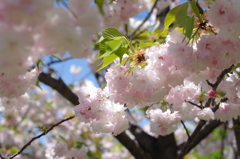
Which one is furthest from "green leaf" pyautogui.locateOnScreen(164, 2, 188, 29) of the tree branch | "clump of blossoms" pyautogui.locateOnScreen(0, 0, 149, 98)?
the tree branch

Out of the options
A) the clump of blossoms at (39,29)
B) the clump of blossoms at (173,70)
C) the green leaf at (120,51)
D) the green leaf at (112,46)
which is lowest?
the clump of blossoms at (39,29)

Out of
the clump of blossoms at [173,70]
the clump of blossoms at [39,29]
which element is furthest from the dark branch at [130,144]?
the clump of blossoms at [39,29]

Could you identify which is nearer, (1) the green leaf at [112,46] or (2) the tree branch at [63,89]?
(1) the green leaf at [112,46]

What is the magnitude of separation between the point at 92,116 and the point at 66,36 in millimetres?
769

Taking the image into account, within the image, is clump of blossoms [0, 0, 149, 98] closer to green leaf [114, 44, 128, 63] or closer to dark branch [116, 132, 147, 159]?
green leaf [114, 44, 128, 63]

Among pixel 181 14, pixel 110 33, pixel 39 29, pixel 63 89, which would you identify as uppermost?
pixel 63 89

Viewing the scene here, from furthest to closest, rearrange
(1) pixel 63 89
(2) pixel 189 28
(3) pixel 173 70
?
(1) pixel 63 89 → (3) pixel 173 70 → (2) pixel 189 28

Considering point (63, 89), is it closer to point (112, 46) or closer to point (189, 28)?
point (112, 46)

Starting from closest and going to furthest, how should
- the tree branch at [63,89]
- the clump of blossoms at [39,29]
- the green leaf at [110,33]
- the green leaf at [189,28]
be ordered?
the clump of blossoms at [39,29], the green leaf at [189,28], the green leaf at [110,33], the tree branch at [63,89]

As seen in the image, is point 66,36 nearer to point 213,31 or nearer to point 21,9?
point 21,9

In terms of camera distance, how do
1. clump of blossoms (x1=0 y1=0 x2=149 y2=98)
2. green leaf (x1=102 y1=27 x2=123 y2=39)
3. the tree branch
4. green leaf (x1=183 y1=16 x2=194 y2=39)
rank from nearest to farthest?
1. clump of blossoms (x1=0 y1=0 x2=149 y2=98)
2. green leaf (x1=183 y1=16 x2=194 y2=39)
3. green leaf (x1=102 y1=27 x2=123 y2=39)
4. the tree branch

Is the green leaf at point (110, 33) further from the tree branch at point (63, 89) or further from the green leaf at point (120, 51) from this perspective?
the tree branch at point (63, 89)

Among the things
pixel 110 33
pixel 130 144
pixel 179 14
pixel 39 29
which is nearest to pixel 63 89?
pixel 130 144

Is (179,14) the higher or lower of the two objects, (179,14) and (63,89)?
the lower
